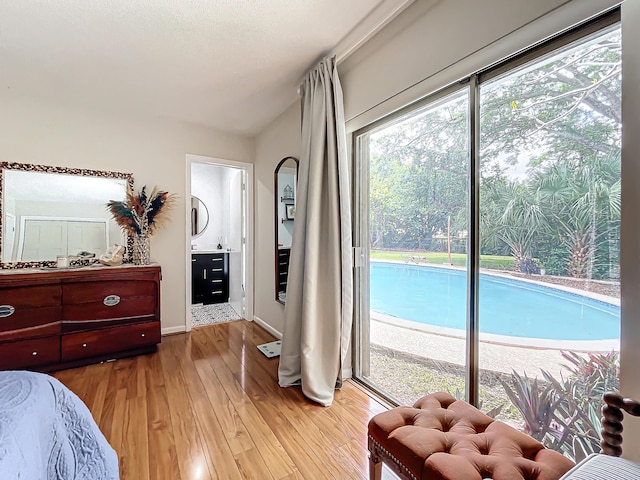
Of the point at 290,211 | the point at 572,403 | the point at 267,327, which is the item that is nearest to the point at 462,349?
the point at 572,403

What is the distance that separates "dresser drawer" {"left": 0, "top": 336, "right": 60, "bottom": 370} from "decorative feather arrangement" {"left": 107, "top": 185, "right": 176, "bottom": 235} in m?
1.15

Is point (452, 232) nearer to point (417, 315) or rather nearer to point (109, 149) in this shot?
point (417, 315)

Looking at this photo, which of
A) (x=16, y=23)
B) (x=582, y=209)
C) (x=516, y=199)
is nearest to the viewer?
(x=582, y=209)

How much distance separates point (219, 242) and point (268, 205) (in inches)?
84.9

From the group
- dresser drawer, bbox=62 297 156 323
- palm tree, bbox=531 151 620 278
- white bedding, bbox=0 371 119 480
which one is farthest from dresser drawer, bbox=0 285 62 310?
palm tree, bbox=531 151 620 278

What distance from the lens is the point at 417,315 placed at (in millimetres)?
1748

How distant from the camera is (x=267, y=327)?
3383 millimetres

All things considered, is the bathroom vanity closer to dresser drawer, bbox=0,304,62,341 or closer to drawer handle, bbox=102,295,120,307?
drawer handle, bbox=102,295,120,307

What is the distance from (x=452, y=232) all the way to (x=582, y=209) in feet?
1.75

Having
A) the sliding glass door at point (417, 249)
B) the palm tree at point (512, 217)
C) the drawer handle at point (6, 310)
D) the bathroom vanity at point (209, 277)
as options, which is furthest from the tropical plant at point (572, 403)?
the bathroom vanity at point (209, 277)

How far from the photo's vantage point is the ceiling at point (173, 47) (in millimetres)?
1604

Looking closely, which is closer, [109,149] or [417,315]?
[417,315]

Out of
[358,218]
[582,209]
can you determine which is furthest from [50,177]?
→ [582,209]

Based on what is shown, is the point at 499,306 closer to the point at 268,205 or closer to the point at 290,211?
the point at 290,211
